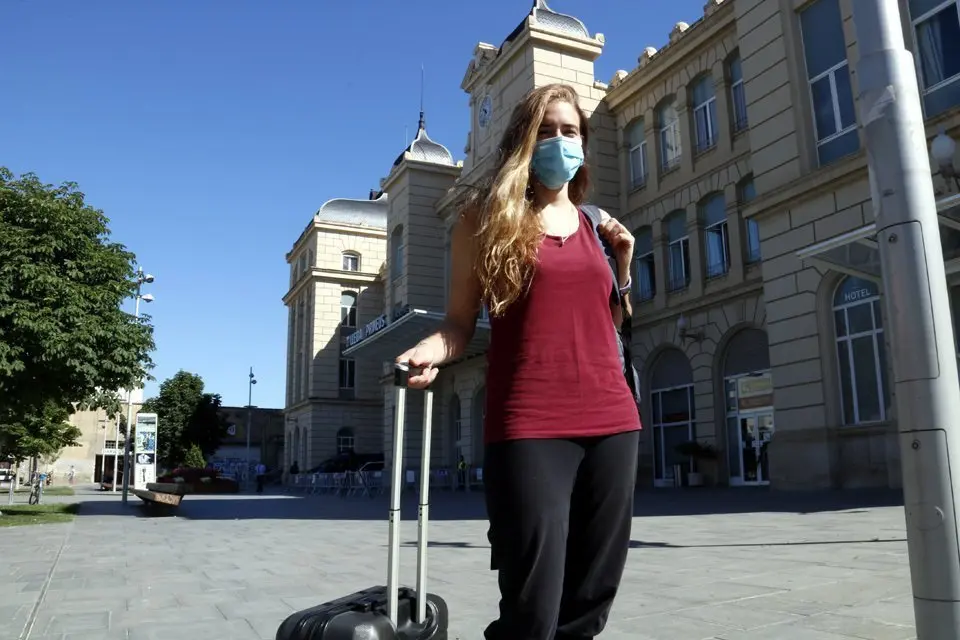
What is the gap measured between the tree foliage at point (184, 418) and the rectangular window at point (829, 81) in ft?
164

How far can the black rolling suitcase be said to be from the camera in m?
2.19

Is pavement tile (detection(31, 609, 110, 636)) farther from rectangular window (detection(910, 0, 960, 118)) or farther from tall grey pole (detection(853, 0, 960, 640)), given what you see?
rectangular window (detection(910, 0, 960, 118))

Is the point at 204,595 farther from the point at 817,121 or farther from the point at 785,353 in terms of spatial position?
the point at 817,121

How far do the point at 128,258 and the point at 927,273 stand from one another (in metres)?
17.9

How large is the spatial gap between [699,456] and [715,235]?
644 centimetres

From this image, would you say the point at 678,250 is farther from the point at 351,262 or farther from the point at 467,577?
the point at 351,262

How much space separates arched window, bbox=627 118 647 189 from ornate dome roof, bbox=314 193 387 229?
91.5 ft

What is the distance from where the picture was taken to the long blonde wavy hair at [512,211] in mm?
2127

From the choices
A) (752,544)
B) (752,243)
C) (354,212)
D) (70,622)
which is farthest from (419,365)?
(354,212)

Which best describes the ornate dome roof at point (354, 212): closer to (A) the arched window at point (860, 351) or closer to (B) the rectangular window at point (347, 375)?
(B) the rectangular window at point (347, 375)

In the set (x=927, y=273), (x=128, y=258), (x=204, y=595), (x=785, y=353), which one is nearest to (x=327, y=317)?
(x=128, y=258)

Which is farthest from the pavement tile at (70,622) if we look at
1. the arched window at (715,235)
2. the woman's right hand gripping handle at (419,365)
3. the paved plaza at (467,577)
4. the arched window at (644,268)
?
the arched window at (644,268)

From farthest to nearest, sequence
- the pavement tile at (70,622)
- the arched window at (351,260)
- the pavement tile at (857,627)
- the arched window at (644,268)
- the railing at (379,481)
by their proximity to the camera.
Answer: the arched window at (351,260)
the railing at (379,481)
the arched window at (644,268)
the pavement tile at (70,622)
the pavement tile at (857,627)

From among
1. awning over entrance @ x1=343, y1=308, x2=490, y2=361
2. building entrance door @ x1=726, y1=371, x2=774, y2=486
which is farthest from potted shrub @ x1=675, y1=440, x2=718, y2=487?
awning over entrance @ x1=343, y1=308, x2=490, y2=361
